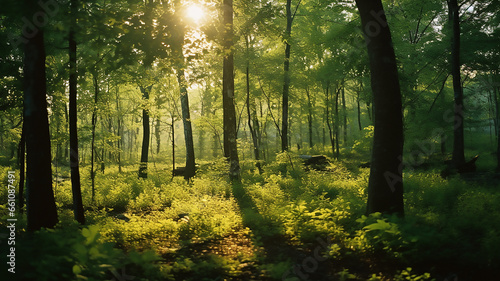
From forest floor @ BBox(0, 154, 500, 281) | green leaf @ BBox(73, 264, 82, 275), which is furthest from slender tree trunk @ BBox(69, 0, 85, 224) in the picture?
green leaf @ BBox(73, 264, 82, 275)

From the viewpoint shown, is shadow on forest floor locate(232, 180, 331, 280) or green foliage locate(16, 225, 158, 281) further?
shadow on forest floor locate(232, 180, 331, 280)

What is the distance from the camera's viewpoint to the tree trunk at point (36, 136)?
17.5 ft

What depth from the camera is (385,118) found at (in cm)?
602

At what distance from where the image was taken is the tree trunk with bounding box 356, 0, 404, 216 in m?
5.99

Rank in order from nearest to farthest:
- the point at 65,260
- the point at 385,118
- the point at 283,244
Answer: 1. the point at 65,260
2. the point at 385,118
3. the point at 283,244

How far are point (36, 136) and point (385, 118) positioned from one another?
688 centimetres

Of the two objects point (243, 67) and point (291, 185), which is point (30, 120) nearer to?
point (291, 185)

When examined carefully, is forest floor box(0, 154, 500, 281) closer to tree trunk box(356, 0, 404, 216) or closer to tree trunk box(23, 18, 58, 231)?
tree trunk box(23, 18, 58, 231)

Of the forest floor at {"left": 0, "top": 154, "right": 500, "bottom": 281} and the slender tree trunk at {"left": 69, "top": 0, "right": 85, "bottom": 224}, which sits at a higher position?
the slender tree trunk at {"left": 69, "top": 0, "right": 85, "bottom": 224}

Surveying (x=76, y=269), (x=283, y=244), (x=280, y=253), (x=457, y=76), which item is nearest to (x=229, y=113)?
(x=283, y=244)

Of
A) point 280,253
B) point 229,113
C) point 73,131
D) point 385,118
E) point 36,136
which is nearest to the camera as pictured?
point 36,136

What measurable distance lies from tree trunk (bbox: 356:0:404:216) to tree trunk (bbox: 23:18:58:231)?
655cm

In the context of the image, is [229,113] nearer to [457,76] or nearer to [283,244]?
[283,244]

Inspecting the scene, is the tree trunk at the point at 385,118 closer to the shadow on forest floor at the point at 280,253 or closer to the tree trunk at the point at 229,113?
the shadow on forest floor at the point at 280,253
